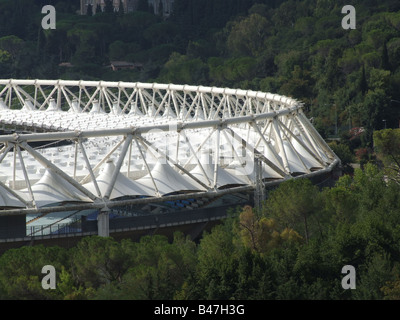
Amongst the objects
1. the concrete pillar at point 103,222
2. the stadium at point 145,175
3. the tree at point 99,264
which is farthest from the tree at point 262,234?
the concrete pillar at point 103,222

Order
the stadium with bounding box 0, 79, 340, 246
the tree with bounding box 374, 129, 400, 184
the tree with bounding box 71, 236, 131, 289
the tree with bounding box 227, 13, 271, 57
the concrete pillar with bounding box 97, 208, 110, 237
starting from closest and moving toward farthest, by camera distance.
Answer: the tree with bounding box 71, 236, 131, 289
the stadium with bounding box 0, 79, 340, 246
the concrete pillar with bounding box 97, 208, 110, 237
the tree with bounding box 374, 129, 400, 184
the tree with bounding box 227, 13, 271, 57

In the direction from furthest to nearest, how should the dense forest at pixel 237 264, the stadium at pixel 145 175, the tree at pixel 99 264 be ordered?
the stadium at pixel 145 175, the tree at pixel 99 264, the dense forest at pixel 237 264

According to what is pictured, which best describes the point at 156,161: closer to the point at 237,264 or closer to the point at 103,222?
the point at 103,222

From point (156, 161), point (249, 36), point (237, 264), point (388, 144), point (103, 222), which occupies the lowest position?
point (237, 264)

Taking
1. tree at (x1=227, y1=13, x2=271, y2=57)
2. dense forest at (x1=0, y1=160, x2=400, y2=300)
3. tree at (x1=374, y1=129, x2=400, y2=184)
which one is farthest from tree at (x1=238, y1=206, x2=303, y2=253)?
tree at (x1=227, y1=13, x2=271, y2=57)

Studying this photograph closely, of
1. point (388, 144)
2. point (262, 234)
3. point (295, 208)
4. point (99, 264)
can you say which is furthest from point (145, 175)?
point (388, 144)

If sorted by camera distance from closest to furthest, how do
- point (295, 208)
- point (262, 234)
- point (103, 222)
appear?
point (262, 234) < point (295, 208) < point (103, 222)

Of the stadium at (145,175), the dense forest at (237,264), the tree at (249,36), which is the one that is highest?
the tree at (249,36)

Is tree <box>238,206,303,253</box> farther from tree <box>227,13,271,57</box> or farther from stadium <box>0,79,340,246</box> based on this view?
tree <box>227,13,271,57</box>

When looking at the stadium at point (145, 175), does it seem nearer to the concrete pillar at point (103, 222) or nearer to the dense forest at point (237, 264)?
the concrete pillar at point (103, 222)
